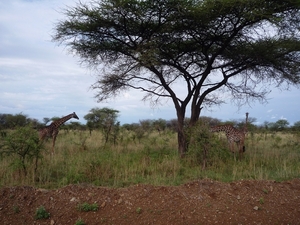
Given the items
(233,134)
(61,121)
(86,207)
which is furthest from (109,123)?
(86,207)

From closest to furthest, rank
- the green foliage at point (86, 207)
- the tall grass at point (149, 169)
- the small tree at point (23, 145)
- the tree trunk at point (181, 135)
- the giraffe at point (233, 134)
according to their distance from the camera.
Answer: the green foliage at point (86, 207) → the tall grass at point (149, 169) → the small tree at point (23, 145) → the tree trunk at point (181, 135) → the giraffe at point (233, 134)

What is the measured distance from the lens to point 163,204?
6117 millimetres

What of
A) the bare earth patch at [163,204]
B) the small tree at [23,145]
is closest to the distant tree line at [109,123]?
the small tree at [23,145]

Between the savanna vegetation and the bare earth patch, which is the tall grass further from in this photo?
the bare earth patch

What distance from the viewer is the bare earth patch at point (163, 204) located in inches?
229

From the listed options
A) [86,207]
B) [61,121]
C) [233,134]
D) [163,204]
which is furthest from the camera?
[61,121]

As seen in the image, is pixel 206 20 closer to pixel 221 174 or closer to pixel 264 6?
pixel 264 6

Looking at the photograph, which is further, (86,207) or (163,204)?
(163,204)

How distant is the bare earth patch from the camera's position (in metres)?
5.82

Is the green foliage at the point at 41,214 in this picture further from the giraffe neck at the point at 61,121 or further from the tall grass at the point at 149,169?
the giraffe neck at the point at 61,121

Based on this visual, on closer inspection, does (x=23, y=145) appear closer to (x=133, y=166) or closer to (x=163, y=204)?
(x=133, y=166)

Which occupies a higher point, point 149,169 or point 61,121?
point 61,121

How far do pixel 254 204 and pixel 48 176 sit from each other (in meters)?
4.63

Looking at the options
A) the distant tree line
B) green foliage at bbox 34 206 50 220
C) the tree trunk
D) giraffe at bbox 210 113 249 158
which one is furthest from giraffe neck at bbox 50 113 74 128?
green foliage at bbox 34 206 50 220
